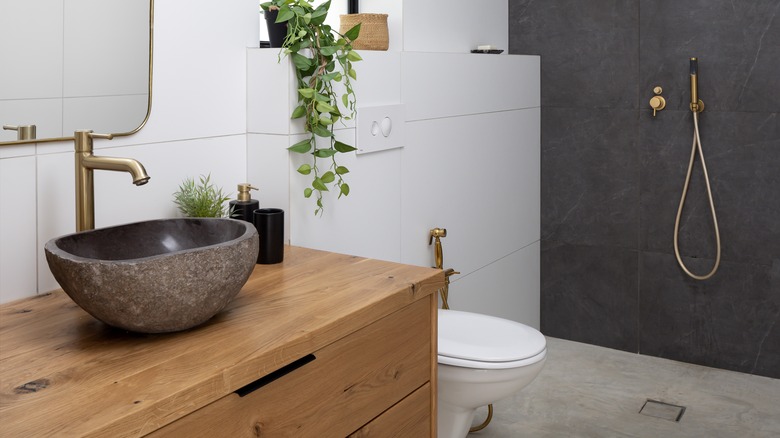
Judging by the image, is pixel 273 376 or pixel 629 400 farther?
pixel 629 400

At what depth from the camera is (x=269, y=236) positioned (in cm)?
189

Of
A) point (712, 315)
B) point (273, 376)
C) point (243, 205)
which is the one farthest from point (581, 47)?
point (273, 376)

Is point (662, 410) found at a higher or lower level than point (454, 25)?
lower

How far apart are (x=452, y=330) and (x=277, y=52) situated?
3.13 ft

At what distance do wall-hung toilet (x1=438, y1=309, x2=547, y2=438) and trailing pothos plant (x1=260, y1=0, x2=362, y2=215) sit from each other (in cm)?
55

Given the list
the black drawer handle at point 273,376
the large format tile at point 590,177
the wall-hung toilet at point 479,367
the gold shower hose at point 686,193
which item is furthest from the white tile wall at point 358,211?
the gold shower hose at point 686,193

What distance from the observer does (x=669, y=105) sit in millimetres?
3268

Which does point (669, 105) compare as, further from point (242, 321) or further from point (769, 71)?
point (242, 321)

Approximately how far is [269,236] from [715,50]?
6.98ft

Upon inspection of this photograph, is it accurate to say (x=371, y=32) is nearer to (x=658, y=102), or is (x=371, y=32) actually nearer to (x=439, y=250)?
(x=439, y=250)

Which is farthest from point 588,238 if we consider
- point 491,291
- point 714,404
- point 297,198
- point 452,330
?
point 297,198

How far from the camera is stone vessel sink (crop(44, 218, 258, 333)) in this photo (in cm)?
126

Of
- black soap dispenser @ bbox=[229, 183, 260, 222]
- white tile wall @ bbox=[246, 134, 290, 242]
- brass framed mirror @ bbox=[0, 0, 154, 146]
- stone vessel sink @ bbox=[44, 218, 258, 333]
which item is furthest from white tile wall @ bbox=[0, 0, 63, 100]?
white tile wall @ bbox=[246, 134, 290, 242]

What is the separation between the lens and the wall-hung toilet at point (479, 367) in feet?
7.06
